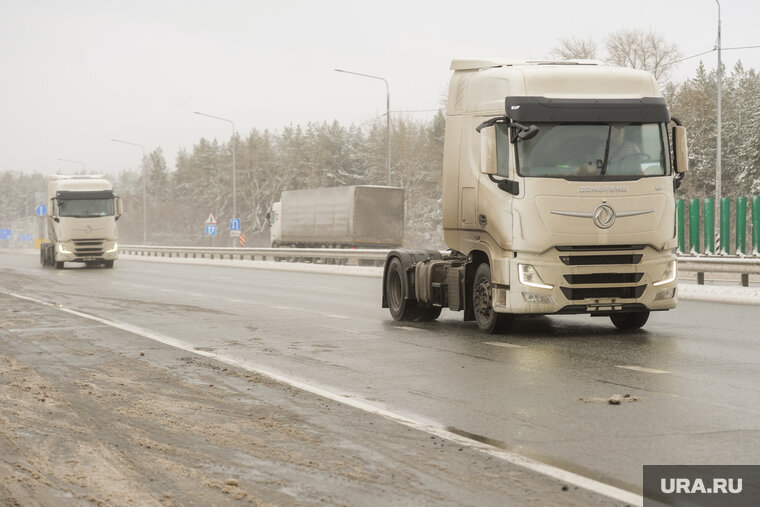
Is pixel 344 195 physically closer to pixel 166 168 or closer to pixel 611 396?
pixel 611 396

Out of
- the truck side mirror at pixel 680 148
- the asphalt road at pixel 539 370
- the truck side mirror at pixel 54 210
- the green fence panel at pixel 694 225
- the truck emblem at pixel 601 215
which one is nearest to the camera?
the asphalt road at pixel 539 370

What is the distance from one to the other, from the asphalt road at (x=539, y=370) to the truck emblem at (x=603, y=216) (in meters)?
1.40

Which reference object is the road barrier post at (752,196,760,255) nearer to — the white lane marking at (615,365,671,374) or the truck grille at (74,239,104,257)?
the white lane marking at (615,365,671,374)

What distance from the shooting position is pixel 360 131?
124 metres

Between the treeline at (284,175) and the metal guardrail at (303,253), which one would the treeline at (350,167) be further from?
the metal guardrail at (303,253)

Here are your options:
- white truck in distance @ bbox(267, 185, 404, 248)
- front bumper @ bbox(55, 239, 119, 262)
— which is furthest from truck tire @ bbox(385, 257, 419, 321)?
white truck in distance @ bbox(267, 185, 404, 248)

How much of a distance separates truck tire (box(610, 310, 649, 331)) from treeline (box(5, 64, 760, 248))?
55.3 meters

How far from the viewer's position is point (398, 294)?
16.1m

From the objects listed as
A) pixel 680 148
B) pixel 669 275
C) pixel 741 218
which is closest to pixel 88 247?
pixel 741 218

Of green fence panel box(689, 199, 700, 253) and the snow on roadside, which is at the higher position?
green fence panel box(689, 199, 700, 253)

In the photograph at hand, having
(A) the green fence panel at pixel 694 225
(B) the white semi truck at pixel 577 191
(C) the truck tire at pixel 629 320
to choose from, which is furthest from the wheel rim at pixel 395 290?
(A) the green fence panel at pixel 694 225

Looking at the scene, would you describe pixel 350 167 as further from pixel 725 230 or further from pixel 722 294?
pixel 722 294

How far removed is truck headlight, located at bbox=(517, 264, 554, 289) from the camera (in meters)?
12.5

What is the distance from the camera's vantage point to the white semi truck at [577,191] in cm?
1250
